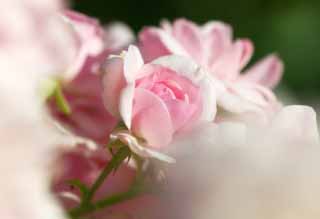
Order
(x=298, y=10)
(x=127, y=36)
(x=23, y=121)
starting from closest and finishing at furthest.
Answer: (x=23, y=121) < (x=127, y=36) < (x=298, y=10)

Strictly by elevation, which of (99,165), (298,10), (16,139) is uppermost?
(16,139)

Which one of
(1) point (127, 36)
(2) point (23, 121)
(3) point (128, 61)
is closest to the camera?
(2) point (23, 121)

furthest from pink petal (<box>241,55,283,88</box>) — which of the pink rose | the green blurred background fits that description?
the green blurred background

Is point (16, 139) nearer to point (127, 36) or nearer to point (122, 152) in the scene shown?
point (122, 152)

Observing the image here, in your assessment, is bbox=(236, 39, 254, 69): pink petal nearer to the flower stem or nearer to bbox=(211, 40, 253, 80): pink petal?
bbox=(211, 40, 253, 80): pink petal

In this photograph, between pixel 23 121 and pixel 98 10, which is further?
pixel 98 10

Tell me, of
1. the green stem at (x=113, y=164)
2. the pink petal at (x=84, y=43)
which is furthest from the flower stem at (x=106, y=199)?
A: the pink petal at (x=84, y=43)

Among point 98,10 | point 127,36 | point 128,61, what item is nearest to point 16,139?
point 128,61

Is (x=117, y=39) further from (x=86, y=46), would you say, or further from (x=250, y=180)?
(x=250, y=180)
